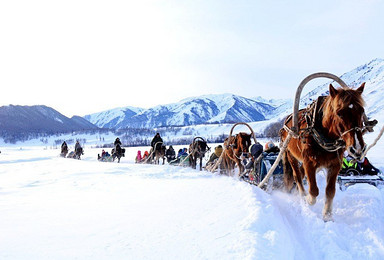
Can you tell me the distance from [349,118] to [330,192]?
1.31 metres

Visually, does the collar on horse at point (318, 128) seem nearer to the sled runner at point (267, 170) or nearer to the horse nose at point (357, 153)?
the horse nose at point (357, 153)

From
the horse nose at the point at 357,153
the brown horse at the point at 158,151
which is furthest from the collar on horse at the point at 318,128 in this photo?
the brown horse at the point at 158,151

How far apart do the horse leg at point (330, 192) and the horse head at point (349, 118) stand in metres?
0.70

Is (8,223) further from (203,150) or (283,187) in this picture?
(203,150)

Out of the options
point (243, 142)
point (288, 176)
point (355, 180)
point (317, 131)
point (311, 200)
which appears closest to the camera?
point (317, 131)

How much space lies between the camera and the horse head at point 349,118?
3457 millimetres

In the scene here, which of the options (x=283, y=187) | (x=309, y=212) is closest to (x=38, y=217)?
(x=309, y=212)

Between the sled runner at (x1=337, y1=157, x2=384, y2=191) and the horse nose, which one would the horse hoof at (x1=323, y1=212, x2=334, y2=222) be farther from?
the sled runner at (x1=337, y1=157, x2=384, y2=191)

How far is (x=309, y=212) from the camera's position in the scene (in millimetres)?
4488

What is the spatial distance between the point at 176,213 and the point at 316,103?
279cm

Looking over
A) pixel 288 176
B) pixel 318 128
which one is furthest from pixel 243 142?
pixel 318 128

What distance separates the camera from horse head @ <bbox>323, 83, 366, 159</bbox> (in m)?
3.46

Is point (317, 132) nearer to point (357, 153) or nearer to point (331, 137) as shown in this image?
point (331, 137)

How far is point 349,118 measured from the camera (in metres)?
3.66
